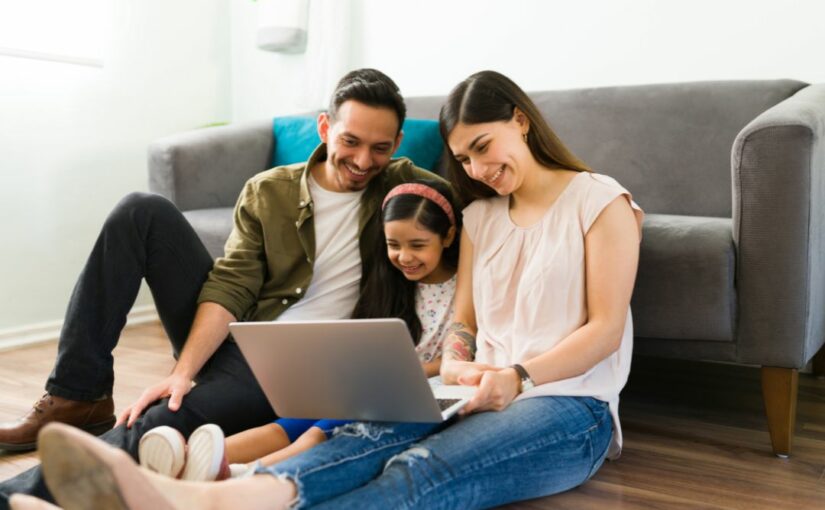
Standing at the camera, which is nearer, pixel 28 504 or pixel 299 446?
pixel 28 504

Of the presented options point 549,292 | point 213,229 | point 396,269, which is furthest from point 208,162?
point 549,292

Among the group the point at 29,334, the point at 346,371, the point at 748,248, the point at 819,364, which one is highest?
the point at 748,248

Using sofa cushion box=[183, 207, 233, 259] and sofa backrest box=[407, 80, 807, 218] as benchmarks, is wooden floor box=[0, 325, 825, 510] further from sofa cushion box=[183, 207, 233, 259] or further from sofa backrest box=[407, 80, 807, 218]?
sofa backrest box=[407, 80, 807, 218]

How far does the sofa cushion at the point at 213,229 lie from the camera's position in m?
2.28

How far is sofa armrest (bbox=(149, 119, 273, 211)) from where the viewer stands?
2.45m

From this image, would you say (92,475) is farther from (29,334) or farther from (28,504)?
(29,334)

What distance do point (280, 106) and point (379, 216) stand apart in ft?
5.81

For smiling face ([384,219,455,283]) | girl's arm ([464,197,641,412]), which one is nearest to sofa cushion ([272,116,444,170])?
smiling face ([384,219,455,283])

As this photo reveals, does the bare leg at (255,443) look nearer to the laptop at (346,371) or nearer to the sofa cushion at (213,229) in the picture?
the laptop at (346,371)

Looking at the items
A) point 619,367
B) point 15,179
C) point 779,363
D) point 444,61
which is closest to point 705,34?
point 444,61

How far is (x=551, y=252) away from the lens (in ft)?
4.66

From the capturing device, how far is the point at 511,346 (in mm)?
1433

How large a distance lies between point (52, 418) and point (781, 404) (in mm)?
1350

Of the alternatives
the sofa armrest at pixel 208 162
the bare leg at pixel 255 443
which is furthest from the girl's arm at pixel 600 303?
the sofa armrest at pixel 208 162
